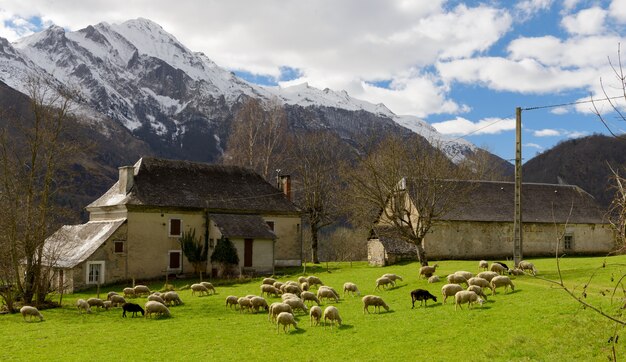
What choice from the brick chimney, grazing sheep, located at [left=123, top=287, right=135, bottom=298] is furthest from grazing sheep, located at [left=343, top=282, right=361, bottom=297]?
the brick chimney

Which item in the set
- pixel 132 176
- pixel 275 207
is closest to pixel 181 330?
pixel 132 176

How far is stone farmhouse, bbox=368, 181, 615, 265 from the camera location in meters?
47.4

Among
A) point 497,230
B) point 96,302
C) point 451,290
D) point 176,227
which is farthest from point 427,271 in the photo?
point 176,227

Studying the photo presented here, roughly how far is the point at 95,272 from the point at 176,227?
7.05 metres

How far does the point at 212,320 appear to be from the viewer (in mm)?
23844

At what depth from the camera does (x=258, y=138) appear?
62781 mm

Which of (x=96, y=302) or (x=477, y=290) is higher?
(x=477, y=290)

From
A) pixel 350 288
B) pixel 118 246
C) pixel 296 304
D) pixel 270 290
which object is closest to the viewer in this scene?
pixel 296 304

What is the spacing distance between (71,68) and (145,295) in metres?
172

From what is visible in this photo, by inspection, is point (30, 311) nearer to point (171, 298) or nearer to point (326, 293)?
point (171, 298)

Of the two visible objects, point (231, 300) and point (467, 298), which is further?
point (231, 300)

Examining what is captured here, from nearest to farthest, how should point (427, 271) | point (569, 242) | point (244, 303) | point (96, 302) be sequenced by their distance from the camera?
1. point (244, 303)
2. point (96, 302)
3. point (427, 271)
4. point (569, 242)

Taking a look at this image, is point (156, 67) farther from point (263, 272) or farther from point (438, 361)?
point (438, 361)

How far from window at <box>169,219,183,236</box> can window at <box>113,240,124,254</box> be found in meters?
3.95
